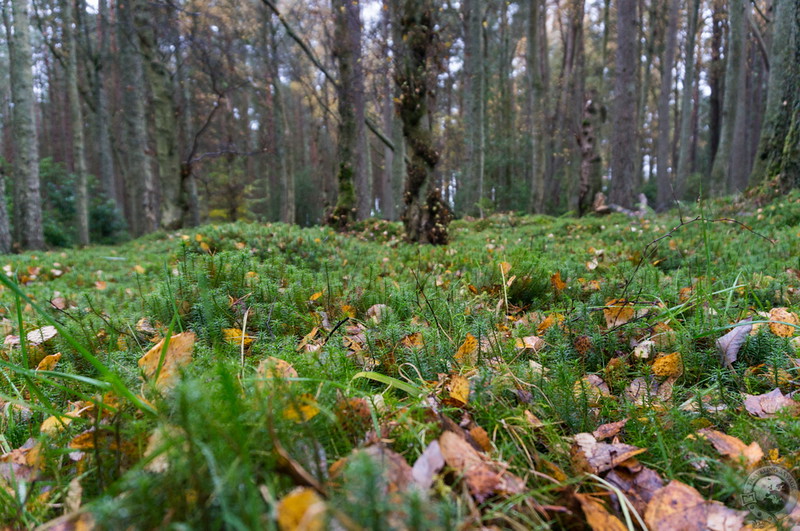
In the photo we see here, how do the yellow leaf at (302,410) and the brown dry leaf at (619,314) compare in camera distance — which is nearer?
the yellow leaf at (302,410)

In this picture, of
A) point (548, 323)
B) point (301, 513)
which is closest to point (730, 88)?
point (548, 323)

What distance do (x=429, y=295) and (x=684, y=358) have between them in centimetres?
122

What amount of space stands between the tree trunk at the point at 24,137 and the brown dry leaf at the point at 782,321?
11.6 meters

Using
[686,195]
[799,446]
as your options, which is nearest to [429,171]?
[799,446]

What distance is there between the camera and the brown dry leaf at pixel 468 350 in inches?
62.2

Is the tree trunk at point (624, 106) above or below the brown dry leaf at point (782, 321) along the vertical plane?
above

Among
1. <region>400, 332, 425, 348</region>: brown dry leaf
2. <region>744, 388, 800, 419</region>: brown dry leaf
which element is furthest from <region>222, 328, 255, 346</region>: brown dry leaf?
<region>744, 388, 800, 419</region>: brown dry leaf

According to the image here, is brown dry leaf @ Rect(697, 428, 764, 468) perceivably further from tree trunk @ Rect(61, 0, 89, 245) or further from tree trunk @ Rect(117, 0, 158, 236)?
tree trunk @ Rect(117, 0, 158, 236)

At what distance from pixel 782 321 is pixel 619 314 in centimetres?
54

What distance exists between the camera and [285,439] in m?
0.79

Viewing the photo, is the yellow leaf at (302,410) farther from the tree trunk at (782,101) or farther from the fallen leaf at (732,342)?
the tree trunk at (782,101)

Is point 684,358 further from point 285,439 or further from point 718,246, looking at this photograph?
point 718,246

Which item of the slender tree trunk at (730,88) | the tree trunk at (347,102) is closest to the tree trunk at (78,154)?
the tree trunk at (347,102)

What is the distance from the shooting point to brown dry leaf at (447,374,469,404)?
121cm
